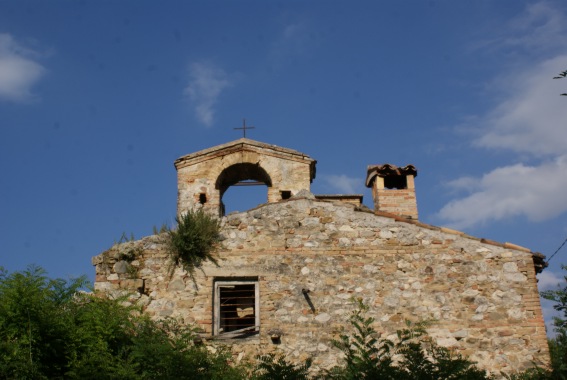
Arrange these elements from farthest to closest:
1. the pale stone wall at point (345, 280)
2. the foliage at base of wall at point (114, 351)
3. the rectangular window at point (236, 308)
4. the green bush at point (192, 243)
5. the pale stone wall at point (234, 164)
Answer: the pale stone wall at point (234, 164), the green bush at point (192, 243), the rectangular window at point (236, 308), the pale stone wall at point (345, 280), the foliage at base of wall at point (114, 351)

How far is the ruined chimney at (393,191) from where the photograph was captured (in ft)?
54.5

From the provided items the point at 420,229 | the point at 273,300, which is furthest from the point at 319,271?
the point at 420,229

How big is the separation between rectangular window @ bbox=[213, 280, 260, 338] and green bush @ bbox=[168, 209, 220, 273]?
1.79 feet

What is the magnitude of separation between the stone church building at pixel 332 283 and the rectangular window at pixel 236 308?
0.02m

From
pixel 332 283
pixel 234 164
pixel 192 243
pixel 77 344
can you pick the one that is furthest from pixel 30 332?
pixel 234 164

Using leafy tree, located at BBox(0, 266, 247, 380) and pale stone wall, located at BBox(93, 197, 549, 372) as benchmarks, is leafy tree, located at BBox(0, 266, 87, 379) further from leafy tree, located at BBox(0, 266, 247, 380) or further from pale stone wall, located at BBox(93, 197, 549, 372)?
pale stone wall, located at BBox(93, 197, 549, 372)

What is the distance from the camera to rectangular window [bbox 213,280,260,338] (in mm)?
12102

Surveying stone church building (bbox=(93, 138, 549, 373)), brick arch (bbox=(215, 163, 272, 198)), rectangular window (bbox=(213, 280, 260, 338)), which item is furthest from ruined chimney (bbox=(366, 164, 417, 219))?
rectangular window (bbox=(213, 280, 260, 338))

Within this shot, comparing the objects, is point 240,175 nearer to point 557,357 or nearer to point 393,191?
point 393,191

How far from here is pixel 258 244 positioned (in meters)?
12.6

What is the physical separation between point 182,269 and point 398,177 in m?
6.90

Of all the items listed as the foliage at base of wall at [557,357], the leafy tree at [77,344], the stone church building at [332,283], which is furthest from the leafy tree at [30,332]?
the foliage at base of wall at [557,357]

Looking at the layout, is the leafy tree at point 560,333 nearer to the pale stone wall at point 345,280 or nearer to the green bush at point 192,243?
the pale stone wall at point 345,280

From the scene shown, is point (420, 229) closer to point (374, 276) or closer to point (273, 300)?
point (374, 276)
